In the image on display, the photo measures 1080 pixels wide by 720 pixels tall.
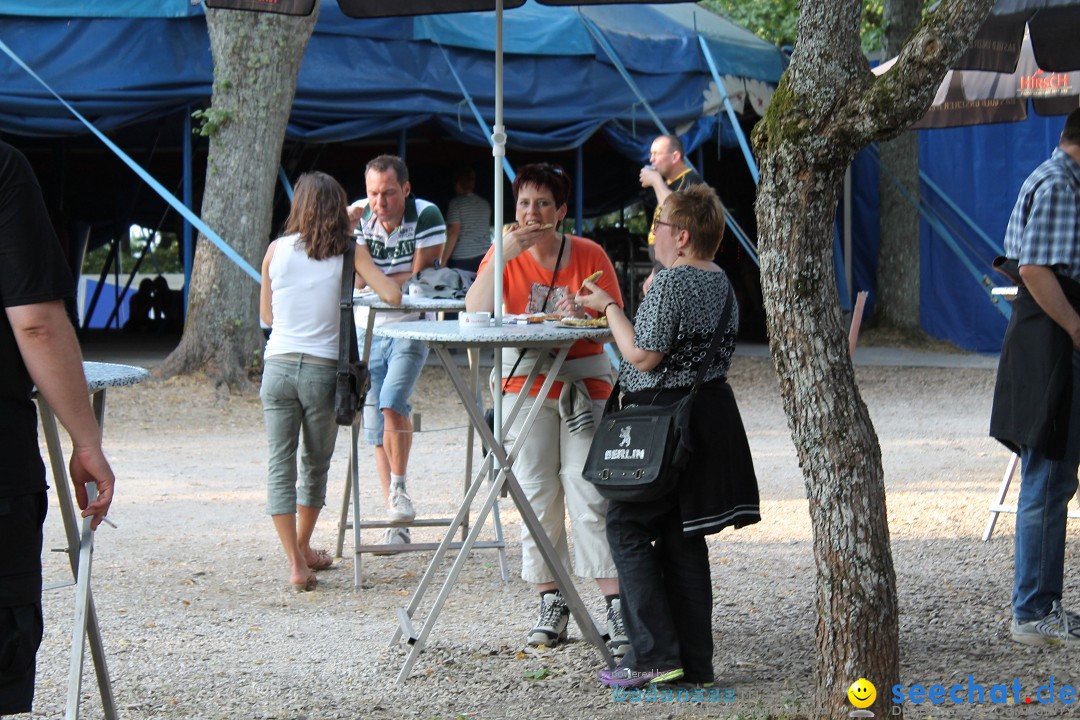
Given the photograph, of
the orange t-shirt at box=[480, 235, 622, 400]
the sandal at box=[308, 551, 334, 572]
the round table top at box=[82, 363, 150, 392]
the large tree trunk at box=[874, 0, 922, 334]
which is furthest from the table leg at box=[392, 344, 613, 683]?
the large tree trunk at box=[874, 0, 922, 334]

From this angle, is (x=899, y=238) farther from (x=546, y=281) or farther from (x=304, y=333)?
(x=546, y=281)

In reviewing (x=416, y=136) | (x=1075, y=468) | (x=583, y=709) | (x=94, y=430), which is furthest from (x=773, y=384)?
(x=94, y=430)

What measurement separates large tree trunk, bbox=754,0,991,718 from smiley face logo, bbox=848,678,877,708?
0.06 ft

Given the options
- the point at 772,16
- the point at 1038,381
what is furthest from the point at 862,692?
the point at 772,16

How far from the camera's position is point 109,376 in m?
3.21

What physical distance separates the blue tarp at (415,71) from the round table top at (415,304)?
7369 mm

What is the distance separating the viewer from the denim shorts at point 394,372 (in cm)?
583

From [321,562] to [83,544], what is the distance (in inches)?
88.4

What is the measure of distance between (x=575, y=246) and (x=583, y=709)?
165 centimetres

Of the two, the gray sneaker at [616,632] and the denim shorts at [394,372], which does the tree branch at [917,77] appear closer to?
the gray sneaker at [616,632]

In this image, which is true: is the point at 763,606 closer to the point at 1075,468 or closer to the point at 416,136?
the point at 1075,468

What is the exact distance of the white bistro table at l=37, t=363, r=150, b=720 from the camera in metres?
3.17

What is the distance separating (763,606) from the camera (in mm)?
4680

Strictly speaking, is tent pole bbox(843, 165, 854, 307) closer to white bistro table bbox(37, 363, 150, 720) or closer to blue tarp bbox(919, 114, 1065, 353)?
blue tarp bbox(919, 114, 1065, 353)
